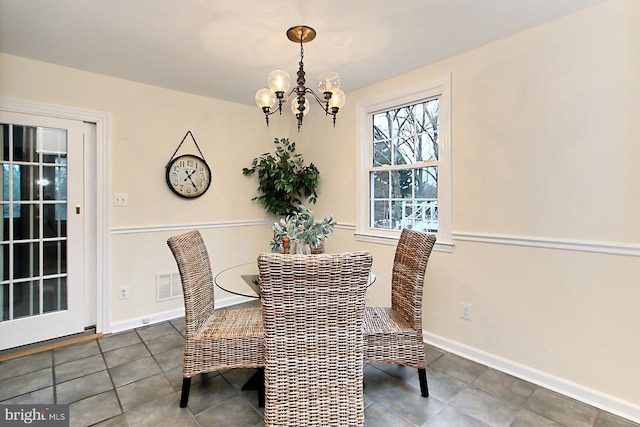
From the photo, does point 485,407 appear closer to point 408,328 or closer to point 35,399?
point 408,328

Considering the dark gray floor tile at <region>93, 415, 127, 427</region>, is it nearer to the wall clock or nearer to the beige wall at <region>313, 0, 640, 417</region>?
the wall clock

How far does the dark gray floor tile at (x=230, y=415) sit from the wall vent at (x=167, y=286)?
1.72 meters

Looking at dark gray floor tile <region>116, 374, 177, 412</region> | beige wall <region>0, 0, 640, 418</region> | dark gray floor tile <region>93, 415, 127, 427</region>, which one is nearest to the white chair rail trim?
beige wall <region>0, 0, 640, 418</region>

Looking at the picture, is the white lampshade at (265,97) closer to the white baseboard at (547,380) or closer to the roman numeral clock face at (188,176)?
the roman numeral clock face at (188,176)

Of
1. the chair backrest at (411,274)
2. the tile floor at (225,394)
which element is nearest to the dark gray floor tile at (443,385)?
the tile floor at (225,394)

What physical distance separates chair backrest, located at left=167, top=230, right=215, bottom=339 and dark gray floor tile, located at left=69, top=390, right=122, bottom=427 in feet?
2.03

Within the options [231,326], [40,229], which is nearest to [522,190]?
[231,326]

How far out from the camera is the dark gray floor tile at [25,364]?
2.26 m

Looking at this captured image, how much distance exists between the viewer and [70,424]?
5.69 feet

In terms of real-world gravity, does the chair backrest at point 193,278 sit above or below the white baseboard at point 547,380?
above

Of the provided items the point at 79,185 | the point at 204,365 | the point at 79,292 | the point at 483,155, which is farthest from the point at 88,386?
the point at 483,155

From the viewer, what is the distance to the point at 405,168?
296 centimetres

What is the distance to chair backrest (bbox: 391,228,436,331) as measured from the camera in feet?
6.40

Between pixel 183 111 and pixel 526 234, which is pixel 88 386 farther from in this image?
pixel 526 234
